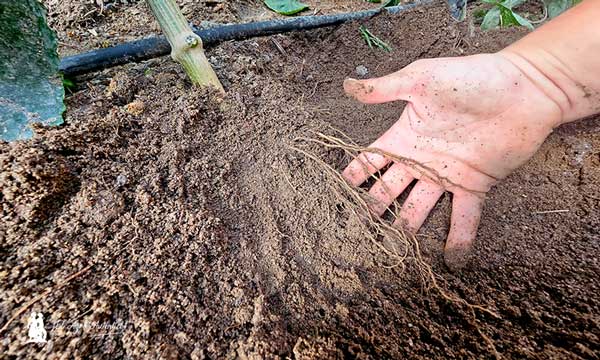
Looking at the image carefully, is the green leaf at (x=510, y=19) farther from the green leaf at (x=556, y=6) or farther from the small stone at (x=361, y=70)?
the small stone at (x=361, y=70)

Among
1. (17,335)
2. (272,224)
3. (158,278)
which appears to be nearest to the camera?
(17,335)

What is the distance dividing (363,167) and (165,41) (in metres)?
0.81

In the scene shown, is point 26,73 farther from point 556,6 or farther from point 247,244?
point 556,6

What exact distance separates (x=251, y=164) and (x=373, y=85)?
0.37m

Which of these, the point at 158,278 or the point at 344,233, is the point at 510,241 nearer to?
the point at 344,233

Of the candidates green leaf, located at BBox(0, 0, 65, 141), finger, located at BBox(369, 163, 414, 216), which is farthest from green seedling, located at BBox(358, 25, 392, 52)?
green leaf, located at BBox(0, 0, 65, 141)

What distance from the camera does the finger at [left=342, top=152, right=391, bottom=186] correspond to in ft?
3.05

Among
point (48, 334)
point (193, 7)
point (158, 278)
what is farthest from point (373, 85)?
point (193, 7)

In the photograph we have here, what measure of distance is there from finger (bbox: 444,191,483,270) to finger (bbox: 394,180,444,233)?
0.17 ft

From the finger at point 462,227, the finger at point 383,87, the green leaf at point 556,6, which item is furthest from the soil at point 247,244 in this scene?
the green leaf at point 556,6

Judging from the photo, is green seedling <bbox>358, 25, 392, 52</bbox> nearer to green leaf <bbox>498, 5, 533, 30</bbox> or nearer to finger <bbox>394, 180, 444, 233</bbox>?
green leaf <bbox>498, 5, 533, 30</bbox>

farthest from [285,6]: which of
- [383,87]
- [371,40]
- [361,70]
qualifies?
[383,87]

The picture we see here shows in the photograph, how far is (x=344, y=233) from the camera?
2.72ft

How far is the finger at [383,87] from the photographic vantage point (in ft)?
2.89
